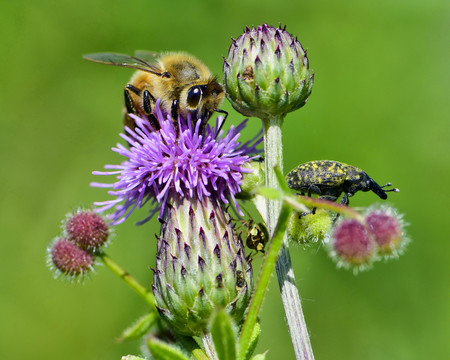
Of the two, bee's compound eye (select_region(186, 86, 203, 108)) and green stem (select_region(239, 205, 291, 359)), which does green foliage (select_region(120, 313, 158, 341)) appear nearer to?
green stem (select_region(239, 205, 291, 359))

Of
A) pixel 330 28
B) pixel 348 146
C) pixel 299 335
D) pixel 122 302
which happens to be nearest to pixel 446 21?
pixel 330 28

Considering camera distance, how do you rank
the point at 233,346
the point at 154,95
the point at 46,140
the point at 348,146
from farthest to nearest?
the point at 46,140 → the point at 348,146 → the point at 154,95 → the point at 233,346

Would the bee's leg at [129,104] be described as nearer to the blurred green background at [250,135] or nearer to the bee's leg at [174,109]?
the bee's leg at [174,109]

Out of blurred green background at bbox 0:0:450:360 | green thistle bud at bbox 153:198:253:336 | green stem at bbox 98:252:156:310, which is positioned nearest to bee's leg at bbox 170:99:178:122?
green thistle bud at bbox 153:198:253:336

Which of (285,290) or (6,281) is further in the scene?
(6,281)

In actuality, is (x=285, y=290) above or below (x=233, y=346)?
above

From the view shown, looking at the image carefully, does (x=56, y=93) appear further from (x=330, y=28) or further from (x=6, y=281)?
(x=330, y=28)

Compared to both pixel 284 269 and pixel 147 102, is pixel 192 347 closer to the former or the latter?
pixel 284 269

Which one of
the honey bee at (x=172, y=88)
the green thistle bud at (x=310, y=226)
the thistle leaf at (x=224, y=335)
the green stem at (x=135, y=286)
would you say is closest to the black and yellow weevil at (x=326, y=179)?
the green thistle bud at (x=310, y=226)
